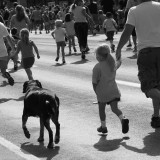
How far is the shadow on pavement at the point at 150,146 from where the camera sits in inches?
289

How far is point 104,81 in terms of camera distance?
27.1ft

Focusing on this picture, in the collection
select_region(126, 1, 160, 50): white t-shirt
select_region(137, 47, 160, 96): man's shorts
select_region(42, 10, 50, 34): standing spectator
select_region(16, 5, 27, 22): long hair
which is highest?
select_region(126, 1, 160, 50): white t-shirt

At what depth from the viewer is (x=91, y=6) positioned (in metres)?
30.2

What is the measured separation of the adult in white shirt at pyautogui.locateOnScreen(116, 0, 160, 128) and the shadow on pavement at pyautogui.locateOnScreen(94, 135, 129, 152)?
0.89m

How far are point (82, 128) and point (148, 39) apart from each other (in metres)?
1.78

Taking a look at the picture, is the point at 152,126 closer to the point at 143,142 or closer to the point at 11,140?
the point at 143,142

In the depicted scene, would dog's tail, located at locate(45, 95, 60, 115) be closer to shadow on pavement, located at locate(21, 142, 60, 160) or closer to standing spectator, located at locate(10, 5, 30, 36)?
shadow on pavement, located at locate(21, 142, 60, 160)

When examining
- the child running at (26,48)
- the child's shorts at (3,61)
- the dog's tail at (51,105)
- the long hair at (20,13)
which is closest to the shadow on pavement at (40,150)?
the dog's tail at (51,105)

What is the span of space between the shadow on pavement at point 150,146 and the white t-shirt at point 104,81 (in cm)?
77

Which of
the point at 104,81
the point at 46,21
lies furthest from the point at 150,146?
the point at 46,21

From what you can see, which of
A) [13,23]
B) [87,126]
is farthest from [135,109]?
[13,23]

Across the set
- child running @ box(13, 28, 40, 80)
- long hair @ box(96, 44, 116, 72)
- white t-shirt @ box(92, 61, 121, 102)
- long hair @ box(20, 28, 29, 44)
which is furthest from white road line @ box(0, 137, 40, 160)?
child running @ box(13, 28, 40, 80)

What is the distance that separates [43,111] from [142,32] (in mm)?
1962

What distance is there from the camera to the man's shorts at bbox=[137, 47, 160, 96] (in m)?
8.31
